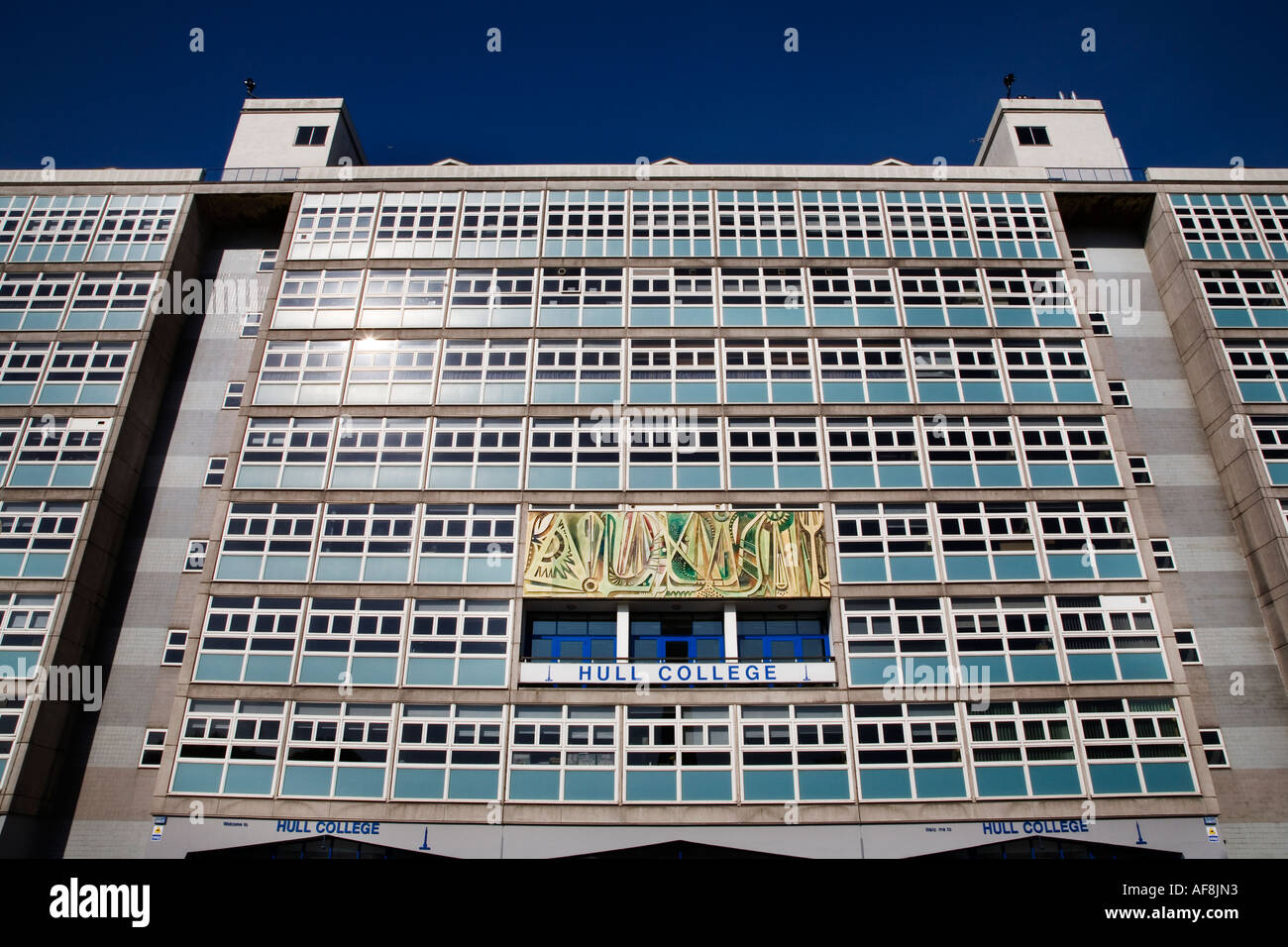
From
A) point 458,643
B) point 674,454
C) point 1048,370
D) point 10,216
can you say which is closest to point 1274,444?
point 1048,370

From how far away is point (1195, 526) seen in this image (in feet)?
107

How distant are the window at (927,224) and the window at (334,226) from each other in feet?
72.8

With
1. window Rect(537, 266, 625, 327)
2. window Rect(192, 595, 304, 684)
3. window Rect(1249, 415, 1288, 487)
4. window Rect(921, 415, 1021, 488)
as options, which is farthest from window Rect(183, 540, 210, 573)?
window Rect(1249, 415, 1288, 487)

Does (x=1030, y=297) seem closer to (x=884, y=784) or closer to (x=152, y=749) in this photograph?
(x=884, y=784)

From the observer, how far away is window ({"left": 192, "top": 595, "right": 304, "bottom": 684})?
93.5 feet

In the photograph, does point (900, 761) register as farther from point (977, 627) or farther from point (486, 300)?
point (486, 300)

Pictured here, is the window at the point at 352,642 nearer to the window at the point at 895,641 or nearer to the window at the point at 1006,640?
the window at the point at 895,641

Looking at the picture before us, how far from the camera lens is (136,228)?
37219 mm

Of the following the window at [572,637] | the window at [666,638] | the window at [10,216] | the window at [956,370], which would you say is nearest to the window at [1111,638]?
the window at [956,370]

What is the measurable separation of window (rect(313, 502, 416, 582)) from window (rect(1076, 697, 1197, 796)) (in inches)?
885

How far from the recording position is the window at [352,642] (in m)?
28.3
